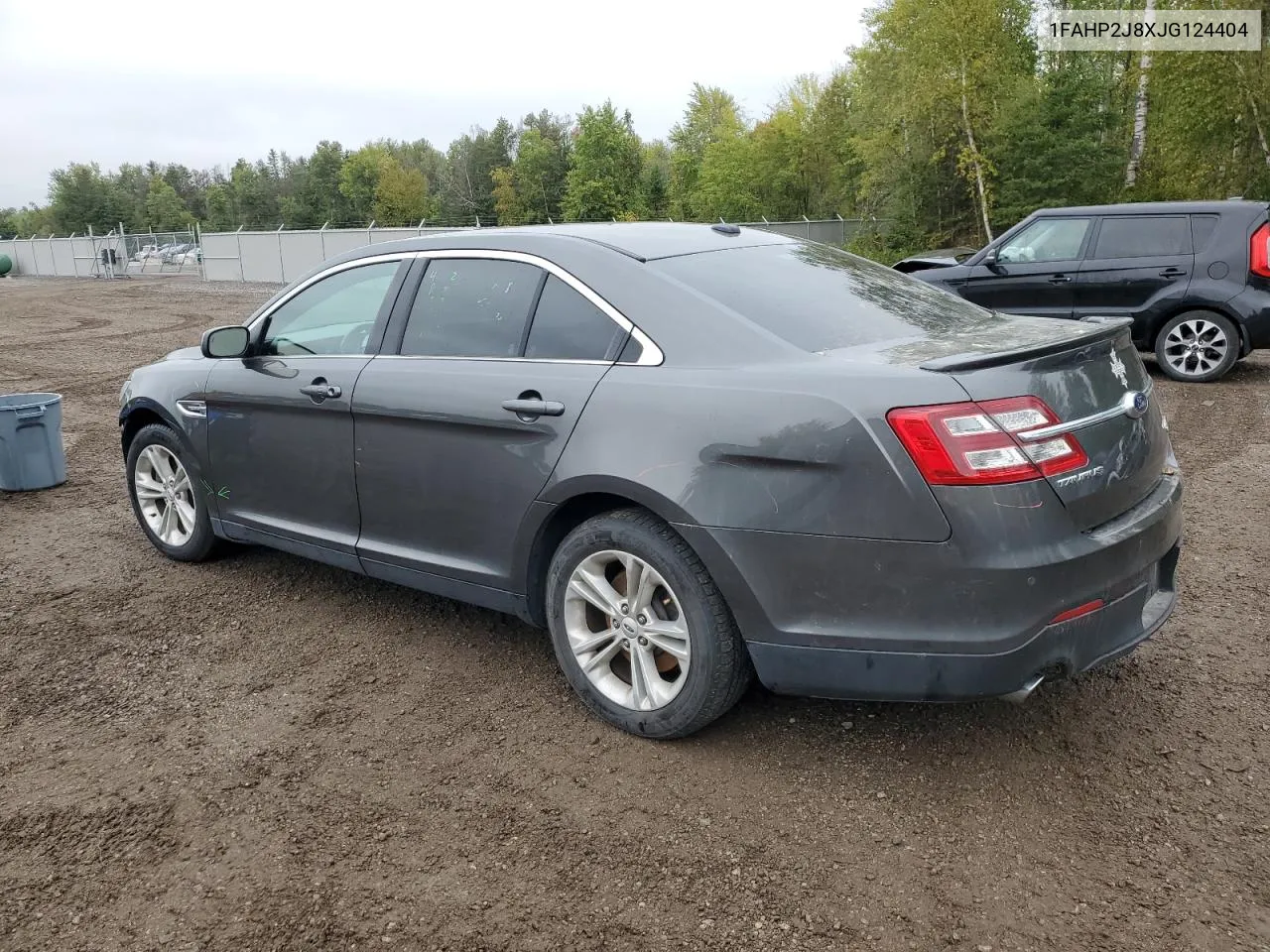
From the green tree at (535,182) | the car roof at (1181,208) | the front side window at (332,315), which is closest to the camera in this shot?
the front side window at (332,315)

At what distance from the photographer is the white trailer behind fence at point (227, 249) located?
111 feet

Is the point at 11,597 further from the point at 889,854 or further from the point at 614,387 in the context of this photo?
the point at 889,854

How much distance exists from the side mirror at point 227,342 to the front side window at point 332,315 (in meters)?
0.09

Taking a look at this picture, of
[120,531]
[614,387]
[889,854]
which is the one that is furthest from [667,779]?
[120,531]

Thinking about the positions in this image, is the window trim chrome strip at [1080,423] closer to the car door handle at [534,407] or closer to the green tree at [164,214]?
the car door handle at [534,407]

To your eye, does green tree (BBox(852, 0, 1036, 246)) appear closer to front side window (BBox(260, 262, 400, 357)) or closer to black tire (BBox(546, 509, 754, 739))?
front side window (BBox(260, 262, 400, 357))

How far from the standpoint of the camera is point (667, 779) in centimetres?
312

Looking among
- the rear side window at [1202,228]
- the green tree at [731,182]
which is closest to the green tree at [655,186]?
the green tree at [731,182]

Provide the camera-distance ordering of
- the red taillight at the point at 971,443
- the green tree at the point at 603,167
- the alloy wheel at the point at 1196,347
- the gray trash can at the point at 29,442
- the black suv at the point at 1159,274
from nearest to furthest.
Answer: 1. the red taillight at the point at 971,443
2. the gray trash can at the point at 29,442
3. the black suv at the point at 1159,274
4. the alloy wheel at the point at 1196,347
5. the green tree at the point at 603,167

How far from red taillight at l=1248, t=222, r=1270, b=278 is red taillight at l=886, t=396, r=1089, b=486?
8.17 metres

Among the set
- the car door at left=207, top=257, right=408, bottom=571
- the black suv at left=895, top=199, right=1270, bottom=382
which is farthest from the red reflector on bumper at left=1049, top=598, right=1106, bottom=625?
the black suv at left=895, top=199, right=1270, bottom=382

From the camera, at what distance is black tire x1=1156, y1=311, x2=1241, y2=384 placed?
960 centimetres

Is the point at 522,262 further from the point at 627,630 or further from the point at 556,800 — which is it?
the point at 556,800

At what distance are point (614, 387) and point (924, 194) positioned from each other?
4196cm
